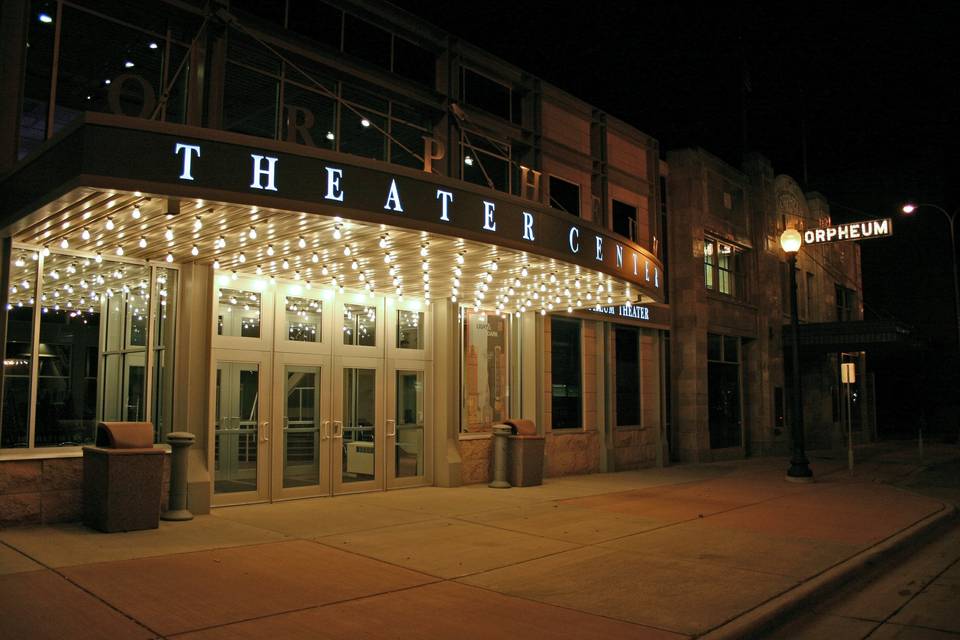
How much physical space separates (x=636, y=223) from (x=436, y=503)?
1042 centimetres

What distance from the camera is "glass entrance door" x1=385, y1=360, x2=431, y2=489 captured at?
1464 centimetres

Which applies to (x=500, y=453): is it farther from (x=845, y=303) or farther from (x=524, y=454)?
(x=845, y=303)

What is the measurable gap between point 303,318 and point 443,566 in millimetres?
6328

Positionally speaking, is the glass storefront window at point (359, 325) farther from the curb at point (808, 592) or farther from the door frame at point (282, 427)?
the curb at point (808, 592)

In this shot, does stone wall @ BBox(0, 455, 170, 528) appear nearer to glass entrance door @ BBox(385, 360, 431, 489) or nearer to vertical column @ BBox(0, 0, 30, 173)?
vertical column @ BBox(0, 0, 30, 173)

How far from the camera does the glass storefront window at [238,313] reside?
12398 millimetres

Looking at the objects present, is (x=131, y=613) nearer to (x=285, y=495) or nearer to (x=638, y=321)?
(x=285, y=495)

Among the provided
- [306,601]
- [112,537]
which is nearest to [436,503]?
[112,537]

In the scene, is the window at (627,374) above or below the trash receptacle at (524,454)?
above

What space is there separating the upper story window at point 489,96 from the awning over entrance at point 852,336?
524 inches

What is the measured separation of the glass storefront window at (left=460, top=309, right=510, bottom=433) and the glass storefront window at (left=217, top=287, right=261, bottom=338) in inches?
180

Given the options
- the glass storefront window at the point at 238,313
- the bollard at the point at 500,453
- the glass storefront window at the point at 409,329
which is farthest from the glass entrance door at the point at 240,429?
the bollard at the point at 500,453

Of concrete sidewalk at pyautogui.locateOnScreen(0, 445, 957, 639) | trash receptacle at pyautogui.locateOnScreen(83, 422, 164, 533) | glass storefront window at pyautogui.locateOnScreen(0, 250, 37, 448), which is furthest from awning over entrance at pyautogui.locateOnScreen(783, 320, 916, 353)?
glass storefront window at pyautogui.locateOnScreen(0, 250, 37, 448)

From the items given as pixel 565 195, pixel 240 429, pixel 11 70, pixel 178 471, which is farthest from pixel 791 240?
pixel 11 70
